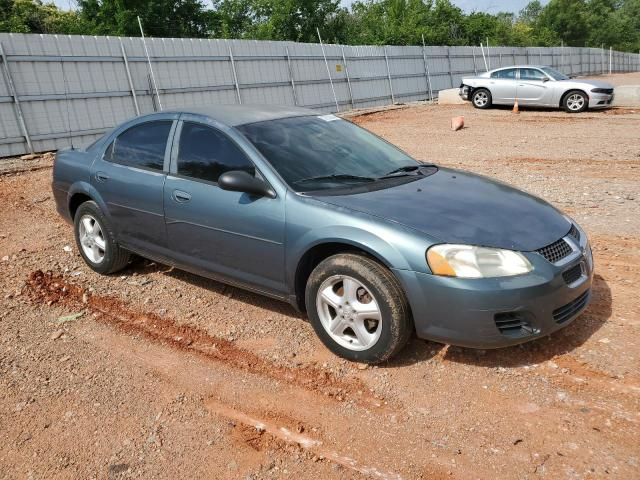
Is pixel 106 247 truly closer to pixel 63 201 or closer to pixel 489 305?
pixel 63 201

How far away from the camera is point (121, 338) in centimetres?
407

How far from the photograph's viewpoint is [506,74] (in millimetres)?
18625

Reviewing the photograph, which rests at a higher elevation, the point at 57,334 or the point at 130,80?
the point at 130,80

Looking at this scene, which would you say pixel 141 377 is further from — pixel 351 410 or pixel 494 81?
pixel 494 81

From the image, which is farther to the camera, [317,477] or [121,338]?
[121,338]

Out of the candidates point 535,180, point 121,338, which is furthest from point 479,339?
point 535,180

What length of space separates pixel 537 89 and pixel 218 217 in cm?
1645

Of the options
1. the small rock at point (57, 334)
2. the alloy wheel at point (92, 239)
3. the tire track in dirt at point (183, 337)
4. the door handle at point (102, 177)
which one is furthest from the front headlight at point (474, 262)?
the alloy wheel at point (92, 239)

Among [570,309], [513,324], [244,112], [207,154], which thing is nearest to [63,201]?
[207,154]

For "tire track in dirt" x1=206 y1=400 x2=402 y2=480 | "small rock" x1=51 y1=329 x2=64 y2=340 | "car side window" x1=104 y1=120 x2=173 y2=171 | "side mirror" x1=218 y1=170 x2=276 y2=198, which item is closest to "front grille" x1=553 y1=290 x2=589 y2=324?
"tire track in dirt" x1=206 y1=400 x2=402 y2=480

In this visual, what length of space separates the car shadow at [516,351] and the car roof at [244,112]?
2.01 metres

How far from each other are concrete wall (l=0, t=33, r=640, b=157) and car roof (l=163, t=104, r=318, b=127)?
29.2 feet

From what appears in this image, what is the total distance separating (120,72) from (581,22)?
63.9 metres

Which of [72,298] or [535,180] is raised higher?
[72,298]
